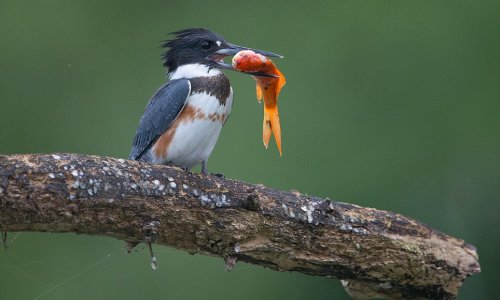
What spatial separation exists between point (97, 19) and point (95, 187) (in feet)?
16.1

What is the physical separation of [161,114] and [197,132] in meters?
0.19

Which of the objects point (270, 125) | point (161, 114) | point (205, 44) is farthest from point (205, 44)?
point (270, 125)

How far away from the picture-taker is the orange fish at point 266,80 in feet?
15.6

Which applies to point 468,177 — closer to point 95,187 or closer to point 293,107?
point 293,107

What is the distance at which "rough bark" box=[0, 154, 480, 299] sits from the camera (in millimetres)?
3746

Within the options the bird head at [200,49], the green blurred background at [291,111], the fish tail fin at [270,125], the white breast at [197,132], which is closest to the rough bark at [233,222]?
the fish tail fin at [270,125]

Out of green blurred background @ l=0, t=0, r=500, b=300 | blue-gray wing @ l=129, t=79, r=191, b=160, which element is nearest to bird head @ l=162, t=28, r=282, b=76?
blue-gray wing @ l=129, t=79, r=191, b=160

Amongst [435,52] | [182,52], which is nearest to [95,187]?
[182,52]

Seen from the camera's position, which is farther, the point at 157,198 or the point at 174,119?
the point at 174,119

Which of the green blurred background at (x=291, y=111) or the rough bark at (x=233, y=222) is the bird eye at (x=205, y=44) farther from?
the green blurred background at (x=291, y=111)

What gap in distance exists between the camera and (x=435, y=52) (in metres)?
7.72

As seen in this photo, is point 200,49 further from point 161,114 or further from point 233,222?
point 233,222

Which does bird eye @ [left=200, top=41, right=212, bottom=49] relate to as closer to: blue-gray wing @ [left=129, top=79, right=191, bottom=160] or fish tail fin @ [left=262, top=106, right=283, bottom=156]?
blue-gray wing @ [left=129, top=79, right=191, bottom=160]

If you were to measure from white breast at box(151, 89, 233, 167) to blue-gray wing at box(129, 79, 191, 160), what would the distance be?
0.05 metres
